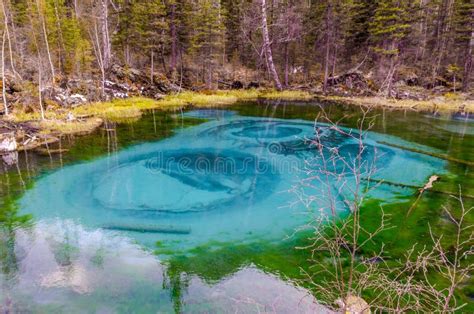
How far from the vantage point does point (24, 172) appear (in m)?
10.6

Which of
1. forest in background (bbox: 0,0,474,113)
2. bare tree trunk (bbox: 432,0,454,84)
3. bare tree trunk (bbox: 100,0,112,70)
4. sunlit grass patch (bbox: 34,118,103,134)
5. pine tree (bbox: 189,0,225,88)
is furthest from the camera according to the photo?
bare tree trunk (bbox: 432,0,454,84)

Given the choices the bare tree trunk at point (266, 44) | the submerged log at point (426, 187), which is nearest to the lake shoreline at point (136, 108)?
the bare tree trunk at point (266, 44)

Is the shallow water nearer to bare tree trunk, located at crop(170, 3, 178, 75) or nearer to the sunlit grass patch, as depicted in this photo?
the sunlit grass patch

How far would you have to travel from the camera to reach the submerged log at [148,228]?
24.1 feet

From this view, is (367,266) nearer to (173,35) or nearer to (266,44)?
(266,44)

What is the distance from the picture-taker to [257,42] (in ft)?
119

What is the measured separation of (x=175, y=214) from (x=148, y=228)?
869 millimetres

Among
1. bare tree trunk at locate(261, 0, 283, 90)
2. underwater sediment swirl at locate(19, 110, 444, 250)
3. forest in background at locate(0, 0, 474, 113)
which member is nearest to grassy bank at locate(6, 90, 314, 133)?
bare tree trunk at locate(261, 0, 283, 90)

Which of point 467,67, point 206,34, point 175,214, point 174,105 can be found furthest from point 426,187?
point 467,67

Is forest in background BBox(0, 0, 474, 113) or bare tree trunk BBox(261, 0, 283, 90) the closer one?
forest in background BBox(0, 0, 474, 113)

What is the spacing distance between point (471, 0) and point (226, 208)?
109 feet

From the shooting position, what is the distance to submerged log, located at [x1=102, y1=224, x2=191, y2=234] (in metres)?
7.34

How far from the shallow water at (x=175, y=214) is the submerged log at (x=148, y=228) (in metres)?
0.04

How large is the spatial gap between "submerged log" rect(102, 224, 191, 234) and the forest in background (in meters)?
18.0
